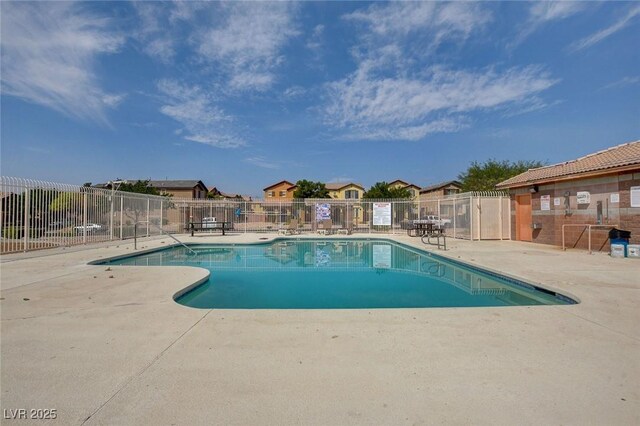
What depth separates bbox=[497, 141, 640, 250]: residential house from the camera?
9.37 metres

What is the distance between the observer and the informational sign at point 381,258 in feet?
32.3

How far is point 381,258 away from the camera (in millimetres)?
11375

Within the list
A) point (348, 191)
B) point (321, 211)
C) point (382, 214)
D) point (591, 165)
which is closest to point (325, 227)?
point (321, 211)

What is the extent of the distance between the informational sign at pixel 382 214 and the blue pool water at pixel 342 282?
811 cm

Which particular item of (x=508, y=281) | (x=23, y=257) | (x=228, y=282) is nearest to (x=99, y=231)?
(x=23, y=257)

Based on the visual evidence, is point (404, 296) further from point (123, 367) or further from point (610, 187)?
point (610, 187)

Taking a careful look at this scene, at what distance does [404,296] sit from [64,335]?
4.94 meters

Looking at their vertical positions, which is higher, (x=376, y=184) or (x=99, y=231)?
(x=376, y=184)

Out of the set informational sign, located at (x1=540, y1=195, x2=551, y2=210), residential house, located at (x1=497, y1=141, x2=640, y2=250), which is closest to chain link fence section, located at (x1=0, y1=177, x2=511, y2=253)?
residential house, located at (x1=497, y1=141, x2=640, y2=250)

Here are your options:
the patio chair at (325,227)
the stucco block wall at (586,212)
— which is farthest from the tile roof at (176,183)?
the stucco block wall at (586,212)

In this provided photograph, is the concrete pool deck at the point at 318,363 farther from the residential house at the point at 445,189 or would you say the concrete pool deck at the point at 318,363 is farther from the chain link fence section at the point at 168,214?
the residential house at the point at 445,189

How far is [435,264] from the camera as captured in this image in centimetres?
949

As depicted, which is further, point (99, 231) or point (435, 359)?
point (99, 231)

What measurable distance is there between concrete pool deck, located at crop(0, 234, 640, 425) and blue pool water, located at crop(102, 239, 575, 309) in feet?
4.08
